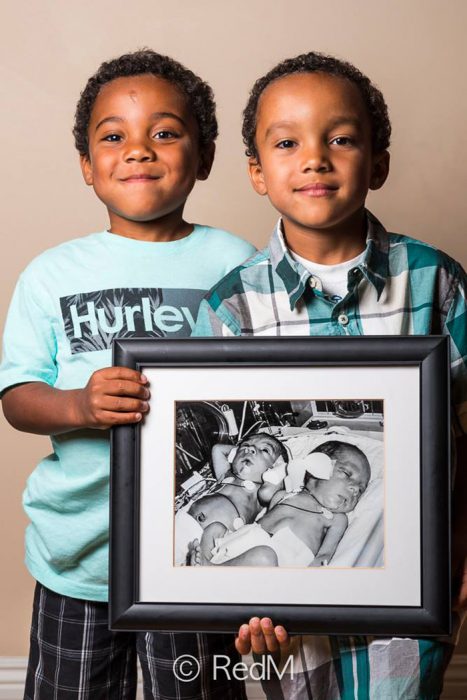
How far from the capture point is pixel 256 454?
3.37 ft

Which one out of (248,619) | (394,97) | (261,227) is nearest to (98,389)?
(248,619)

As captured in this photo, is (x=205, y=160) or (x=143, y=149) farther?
(x=205, y=160)

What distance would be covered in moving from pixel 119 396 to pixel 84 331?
9.0 inches

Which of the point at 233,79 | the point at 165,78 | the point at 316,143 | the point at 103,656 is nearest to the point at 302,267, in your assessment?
the point at 316,143

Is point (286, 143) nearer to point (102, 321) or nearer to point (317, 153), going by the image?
point (317, 153)

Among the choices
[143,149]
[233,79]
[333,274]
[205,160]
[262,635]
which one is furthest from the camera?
[233,79]

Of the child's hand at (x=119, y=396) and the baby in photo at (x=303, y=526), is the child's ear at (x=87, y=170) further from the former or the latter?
the baby in photo at (x=303, y=526)

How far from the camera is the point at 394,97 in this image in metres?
1.96

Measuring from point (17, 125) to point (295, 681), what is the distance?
4.44 feet

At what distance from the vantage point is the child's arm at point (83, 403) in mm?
1017

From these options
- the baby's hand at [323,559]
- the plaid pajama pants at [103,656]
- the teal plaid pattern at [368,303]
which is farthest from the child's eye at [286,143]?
the plaid pajama pants at [103,656]

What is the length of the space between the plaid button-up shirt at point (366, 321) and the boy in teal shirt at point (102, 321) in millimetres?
152

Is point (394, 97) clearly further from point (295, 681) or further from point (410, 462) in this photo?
point (295, 681)

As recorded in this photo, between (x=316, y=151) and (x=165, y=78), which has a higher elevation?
(x=165, y=78)
